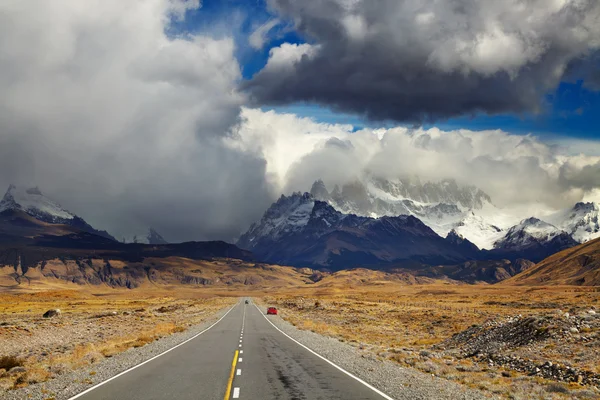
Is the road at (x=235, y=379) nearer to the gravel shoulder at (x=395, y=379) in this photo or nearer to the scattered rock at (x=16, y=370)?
the gravel shoulder at (x=395, y=379)

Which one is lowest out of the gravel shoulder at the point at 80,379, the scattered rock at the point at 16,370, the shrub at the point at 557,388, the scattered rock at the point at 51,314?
the scattered rock at the point at 51,314

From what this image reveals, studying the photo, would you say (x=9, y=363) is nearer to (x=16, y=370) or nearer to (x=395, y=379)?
(x=16, y=370)

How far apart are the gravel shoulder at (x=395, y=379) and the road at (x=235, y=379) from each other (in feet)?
2.68

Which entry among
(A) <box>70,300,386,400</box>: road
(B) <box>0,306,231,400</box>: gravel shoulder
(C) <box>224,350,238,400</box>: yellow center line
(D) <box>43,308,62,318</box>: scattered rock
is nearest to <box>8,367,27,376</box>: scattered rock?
(B) <box>0,306,231,400</box>: gravel shoulder

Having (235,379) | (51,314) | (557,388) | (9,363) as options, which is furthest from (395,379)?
(51,314)

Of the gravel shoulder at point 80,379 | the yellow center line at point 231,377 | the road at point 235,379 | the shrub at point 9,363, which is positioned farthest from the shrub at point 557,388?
the shrub at point 9,363

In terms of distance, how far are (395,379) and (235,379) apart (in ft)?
20.8

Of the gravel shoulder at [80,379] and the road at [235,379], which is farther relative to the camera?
the gravel shoulder at [80,379]

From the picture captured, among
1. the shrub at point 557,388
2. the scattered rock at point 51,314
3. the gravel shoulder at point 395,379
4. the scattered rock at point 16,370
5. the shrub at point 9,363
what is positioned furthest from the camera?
the scattered rock at point 51,314

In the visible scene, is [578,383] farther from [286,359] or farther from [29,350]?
[29,350]

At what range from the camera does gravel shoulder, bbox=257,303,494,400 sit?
17688mm

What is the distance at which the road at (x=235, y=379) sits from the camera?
17203 millimetres

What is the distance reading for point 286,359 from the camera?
2725cm

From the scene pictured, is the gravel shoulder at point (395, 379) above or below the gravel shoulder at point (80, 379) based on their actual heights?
above
